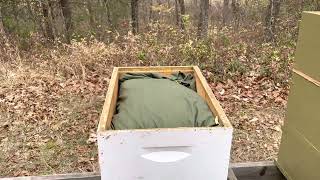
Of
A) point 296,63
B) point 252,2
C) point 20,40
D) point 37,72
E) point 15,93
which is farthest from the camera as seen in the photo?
point 252,2

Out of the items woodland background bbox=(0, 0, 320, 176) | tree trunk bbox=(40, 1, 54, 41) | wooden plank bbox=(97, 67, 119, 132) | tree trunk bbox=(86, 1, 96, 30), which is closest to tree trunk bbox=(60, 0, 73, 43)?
tree trunk bbox=(40, 1, 54, 41)

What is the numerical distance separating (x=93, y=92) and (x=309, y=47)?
392cm

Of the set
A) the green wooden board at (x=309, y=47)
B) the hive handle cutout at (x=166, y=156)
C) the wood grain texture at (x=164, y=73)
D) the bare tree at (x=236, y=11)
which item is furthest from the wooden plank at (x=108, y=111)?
the bare tree at (x=236, y=11)

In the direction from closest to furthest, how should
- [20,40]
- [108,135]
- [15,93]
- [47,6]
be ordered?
[108,135] → [15,93] → [20,40] → [47,6]

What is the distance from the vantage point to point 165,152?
212 cm

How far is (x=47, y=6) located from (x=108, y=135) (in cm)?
1177

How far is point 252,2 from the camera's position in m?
14.4

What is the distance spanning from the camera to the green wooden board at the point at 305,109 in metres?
2.41

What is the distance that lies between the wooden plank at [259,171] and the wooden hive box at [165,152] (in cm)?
115

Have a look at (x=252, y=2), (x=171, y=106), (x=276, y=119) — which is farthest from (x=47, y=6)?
(x=171, y=106)

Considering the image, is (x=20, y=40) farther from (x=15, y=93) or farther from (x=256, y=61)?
(x=256, y=61)

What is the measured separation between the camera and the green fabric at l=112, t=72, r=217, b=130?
229 centimetres

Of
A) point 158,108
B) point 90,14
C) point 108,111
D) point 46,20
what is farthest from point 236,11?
point 108,111

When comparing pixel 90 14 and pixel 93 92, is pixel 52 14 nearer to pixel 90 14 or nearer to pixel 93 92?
pixel 90 14
